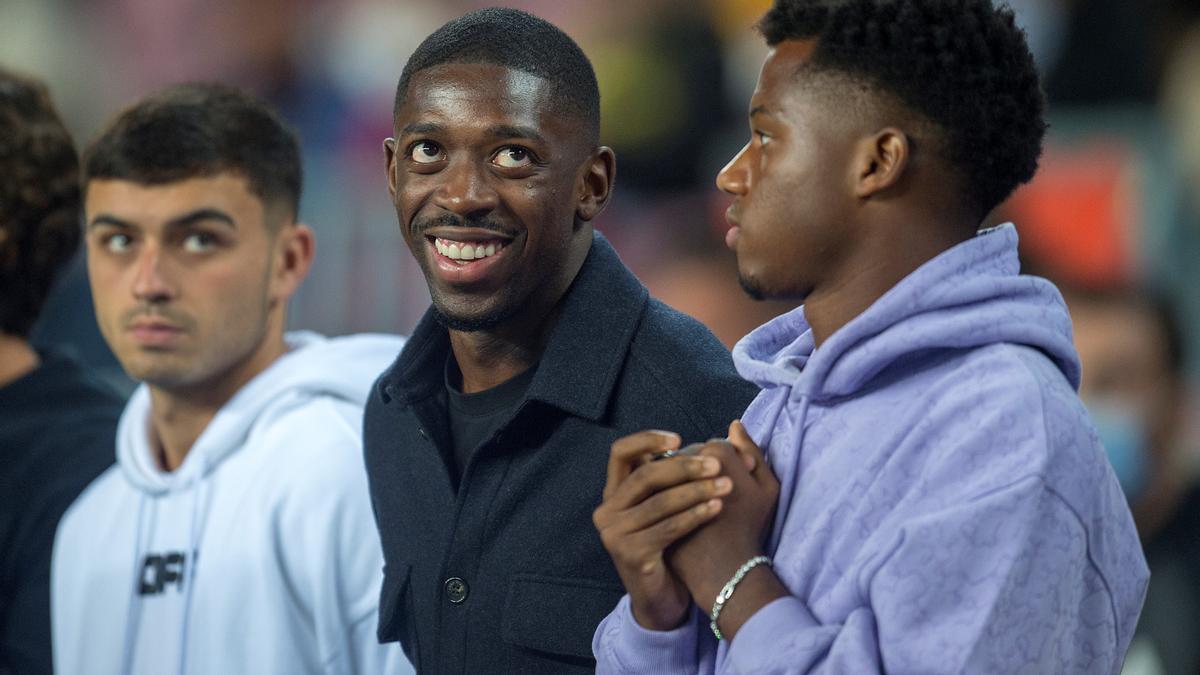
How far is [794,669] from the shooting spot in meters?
1.65

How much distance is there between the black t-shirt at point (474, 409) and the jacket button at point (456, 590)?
0.56 feet

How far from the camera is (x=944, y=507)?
163 cm

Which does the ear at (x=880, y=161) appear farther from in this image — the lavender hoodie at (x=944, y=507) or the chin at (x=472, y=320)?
the chin at (x=472, y=320)

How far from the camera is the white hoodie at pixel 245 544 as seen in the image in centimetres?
276

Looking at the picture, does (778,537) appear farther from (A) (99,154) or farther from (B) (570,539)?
(A) (99,154)

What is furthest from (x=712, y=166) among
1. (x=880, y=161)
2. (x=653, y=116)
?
(x=880, y=161)

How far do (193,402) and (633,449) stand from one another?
5.11 feet

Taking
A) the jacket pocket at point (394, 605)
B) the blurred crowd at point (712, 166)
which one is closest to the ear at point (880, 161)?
the jacket pocket at point (394, 605)

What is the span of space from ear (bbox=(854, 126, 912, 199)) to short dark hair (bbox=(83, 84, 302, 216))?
5.36 feet

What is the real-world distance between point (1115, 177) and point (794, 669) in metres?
4.45

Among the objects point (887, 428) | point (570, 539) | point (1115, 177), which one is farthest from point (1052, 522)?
point (1115, 177)

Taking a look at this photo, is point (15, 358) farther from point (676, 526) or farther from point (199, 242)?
point (676, 526)

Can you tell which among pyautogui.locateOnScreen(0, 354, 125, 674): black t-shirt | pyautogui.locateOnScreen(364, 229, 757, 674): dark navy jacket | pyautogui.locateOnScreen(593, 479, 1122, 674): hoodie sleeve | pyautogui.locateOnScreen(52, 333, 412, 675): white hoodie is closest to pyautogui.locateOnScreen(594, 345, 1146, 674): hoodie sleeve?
pyautogui.locateOnScreen(593, 479, 1122, 674): hoodie sleeve

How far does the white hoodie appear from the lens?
9.04 ft
